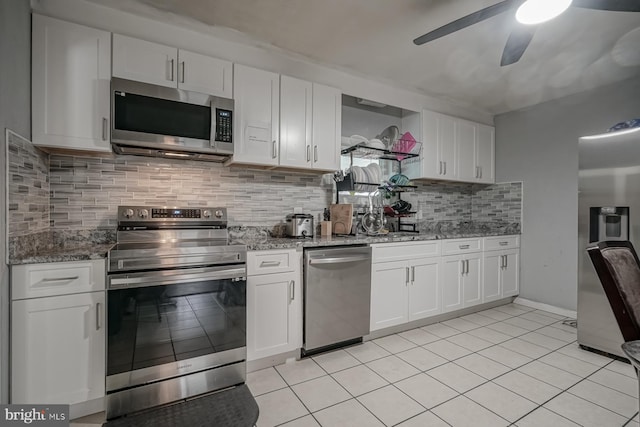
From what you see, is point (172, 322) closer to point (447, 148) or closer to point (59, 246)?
point (59, 246)

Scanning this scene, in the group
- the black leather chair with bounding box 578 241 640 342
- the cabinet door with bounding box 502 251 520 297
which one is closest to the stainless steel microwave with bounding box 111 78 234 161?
the black leather chair with bounding box 578 241 640 342

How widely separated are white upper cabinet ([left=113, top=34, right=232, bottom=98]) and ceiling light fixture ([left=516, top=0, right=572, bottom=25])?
190 centimetres

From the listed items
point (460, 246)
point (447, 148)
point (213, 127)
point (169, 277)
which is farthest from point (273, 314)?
point (447, 148)

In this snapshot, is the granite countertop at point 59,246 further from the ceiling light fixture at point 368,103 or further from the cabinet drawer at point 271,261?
the ceiling light fixture at point 368,103

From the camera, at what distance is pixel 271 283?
7.16 feet

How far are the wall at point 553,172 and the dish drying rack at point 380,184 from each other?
1.51m

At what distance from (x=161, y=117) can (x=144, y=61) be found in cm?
39

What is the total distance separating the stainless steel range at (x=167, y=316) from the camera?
169 cm

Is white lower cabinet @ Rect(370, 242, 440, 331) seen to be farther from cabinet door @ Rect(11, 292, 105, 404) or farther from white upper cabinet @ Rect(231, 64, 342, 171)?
cabinet door @ Rect(11, 292, 105, 404)

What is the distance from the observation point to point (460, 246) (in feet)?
10.5

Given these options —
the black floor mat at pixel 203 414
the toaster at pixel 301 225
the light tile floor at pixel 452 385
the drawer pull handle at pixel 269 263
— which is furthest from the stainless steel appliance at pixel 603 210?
the black floor mat at pixel 203 414

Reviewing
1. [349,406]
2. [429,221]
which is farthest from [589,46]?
[349,406]

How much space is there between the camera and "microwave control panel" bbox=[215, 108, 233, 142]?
2188 millimetres

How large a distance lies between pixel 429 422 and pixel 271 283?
1265mm
